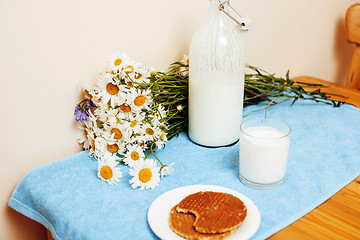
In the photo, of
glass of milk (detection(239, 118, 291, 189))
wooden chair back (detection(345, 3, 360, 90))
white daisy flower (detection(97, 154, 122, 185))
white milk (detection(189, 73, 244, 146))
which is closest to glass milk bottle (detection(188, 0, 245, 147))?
white milk (detection(189, 73, 244, 146))

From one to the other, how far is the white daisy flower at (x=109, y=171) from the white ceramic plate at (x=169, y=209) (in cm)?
11

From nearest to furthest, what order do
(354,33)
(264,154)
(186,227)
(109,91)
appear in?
(186,227)
(264,154)
(109,91)
(354,33)

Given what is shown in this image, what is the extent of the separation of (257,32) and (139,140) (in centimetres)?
62

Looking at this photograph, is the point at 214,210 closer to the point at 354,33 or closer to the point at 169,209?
the point at 169,209

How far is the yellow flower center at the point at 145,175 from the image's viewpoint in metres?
0.68

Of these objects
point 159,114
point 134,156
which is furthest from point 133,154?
point 159,114

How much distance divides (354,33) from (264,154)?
0.90 m

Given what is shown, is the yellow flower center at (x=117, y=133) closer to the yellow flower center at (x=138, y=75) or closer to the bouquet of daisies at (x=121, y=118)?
the bouquet of daisies at (x=121, y=118)

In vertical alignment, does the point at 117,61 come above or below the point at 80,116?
above

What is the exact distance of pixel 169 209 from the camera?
604 mm

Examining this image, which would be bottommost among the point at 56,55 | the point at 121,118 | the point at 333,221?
the point at 333,221

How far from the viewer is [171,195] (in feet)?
2.10

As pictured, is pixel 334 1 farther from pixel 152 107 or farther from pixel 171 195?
pixel 171 195

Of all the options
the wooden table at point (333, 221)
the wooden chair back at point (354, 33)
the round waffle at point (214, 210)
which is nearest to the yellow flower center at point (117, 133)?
the round waffle at point (214, 210)
